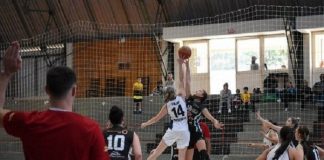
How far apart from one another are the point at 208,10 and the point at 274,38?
299cm

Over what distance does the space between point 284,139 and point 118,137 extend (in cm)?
213

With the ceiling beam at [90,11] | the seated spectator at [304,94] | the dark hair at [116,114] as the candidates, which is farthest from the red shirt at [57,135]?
the ceiling beam at [90,11]

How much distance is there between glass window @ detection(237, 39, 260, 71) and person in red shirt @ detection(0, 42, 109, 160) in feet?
72.3

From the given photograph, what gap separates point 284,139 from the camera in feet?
26.2

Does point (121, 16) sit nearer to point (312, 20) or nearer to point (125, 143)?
point (312, 20)

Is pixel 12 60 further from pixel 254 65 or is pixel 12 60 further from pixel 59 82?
pixel 254 65

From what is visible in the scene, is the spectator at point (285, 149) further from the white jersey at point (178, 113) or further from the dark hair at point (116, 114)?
the white jersey at point (178, 113)

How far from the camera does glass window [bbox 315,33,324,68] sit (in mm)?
24000

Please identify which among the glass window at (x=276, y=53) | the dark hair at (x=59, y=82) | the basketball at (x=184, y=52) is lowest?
the dark hair at (x=59, y=82)

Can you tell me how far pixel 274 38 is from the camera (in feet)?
82.0

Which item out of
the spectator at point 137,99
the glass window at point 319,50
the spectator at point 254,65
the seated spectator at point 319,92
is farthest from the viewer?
the spectator at point 254,65

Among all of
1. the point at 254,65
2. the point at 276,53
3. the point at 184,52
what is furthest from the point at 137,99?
the point at 184,52

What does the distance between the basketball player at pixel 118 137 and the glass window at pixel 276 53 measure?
17.4m

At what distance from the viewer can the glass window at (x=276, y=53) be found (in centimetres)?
2464
